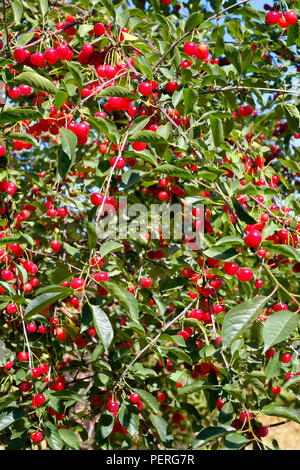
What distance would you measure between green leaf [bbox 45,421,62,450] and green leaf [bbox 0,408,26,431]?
120mm

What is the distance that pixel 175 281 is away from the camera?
1874 mm

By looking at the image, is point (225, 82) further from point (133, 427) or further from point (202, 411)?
point (202, 411)

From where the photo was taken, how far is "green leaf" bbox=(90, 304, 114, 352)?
1.15 m

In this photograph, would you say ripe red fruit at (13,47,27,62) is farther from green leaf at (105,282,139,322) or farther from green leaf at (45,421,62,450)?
green leaf at (45,421,62,450)

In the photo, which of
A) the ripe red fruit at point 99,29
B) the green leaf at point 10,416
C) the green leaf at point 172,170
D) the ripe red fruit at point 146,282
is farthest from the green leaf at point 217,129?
the green leaf at point 10,416

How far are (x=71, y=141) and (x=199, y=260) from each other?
84cm

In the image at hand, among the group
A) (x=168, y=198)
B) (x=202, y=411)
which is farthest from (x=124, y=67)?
(x=202, y=411)

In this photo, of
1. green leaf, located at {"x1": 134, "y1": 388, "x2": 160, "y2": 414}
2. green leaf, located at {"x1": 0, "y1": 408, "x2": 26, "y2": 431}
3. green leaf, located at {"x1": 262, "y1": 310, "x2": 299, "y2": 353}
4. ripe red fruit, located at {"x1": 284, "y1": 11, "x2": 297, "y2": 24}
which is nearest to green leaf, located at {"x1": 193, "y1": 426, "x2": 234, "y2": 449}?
green leaf, located at {"x1": 134, "y1": 388, "x2": 160, "y2": 414}

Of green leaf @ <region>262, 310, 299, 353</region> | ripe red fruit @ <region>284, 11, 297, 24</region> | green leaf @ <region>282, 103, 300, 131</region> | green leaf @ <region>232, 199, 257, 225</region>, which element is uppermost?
ripe red fruit @ <region>284, 11, 297, 24</region>

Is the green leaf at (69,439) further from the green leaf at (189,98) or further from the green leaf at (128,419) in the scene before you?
the green leaf at (189,98)

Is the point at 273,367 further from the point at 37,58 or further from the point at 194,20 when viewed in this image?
the point at 37,58

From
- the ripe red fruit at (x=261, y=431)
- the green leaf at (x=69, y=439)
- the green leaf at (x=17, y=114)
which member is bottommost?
the ripe red fruit at (x=261, y=431)

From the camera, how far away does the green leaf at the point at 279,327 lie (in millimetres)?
1003

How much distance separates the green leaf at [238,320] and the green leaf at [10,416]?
102cm
